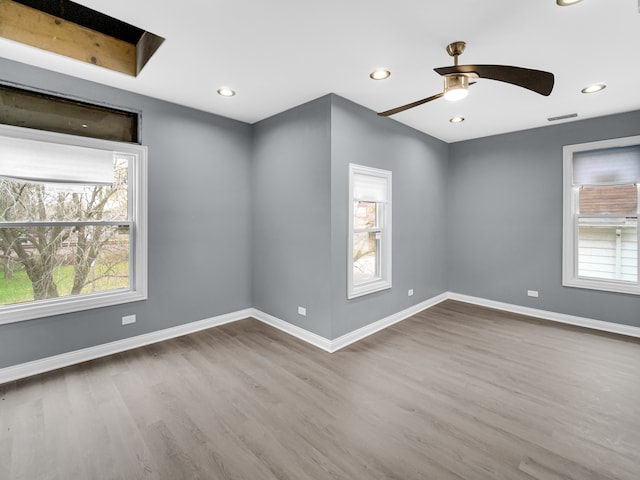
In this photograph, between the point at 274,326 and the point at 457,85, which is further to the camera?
the point at 274,326

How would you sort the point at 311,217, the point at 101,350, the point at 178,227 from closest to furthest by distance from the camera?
the point at 101,350, the point at 311,217, the point at 178,227

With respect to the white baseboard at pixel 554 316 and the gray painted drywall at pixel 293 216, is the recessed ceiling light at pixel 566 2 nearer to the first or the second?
the gray painted drywall at pixel 293 216

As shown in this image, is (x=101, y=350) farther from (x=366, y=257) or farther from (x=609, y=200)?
(x=609, y=200)

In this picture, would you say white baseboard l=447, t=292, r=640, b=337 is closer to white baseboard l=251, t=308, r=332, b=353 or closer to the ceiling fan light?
white baseboard l=251, t=308, r=332, b=353

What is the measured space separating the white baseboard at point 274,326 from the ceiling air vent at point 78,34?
2.74m

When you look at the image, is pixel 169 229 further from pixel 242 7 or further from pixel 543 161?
pixel 543 161

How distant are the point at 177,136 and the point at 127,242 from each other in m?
1.36

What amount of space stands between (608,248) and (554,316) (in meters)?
1.13

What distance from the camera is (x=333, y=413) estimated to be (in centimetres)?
222

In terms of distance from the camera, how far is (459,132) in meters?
4.68

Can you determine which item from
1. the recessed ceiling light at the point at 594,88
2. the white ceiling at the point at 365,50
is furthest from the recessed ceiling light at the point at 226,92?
the recessed ceiling light at the point at 594,88

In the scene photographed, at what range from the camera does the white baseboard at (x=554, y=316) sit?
376cm

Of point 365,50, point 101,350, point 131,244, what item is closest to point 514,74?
point 365,50

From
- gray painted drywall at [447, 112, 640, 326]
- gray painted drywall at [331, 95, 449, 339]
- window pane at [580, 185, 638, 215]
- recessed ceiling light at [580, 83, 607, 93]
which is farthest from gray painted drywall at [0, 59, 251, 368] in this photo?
window pane at [580, 185, 638, 215]
